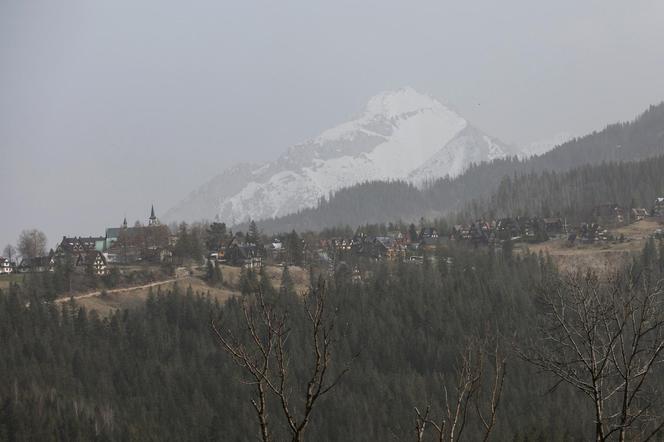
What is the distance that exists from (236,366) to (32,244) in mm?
67151

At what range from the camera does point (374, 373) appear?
10125 centimetres

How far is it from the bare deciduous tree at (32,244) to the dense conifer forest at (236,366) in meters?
34.3

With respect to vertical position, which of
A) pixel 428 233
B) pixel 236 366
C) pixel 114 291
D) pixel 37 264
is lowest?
pixel 236 366

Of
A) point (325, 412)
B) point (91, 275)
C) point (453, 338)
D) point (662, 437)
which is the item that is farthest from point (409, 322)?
point (662, 437)

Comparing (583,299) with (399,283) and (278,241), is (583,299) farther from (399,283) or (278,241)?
(278,241)

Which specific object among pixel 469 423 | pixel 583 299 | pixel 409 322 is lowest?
pixel 469 423

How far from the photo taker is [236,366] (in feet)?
332

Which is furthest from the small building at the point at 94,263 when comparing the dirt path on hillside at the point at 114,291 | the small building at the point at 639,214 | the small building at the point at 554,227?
the small building at the point at 639,214

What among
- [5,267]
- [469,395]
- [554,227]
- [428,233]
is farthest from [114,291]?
[469,395]

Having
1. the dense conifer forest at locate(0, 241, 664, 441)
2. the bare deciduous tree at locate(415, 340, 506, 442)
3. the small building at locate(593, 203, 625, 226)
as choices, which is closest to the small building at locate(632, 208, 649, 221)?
the small building at locate(593, 203, 625, 226)

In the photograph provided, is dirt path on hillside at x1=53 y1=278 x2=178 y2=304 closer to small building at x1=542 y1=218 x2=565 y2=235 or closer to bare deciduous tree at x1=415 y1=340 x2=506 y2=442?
small building at x1=542 y1=218 x2=565 y2=235

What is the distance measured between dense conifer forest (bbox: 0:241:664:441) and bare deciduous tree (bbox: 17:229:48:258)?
34285 millimetres

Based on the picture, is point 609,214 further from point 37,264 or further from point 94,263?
point 37,264

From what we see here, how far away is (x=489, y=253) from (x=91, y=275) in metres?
64.8
